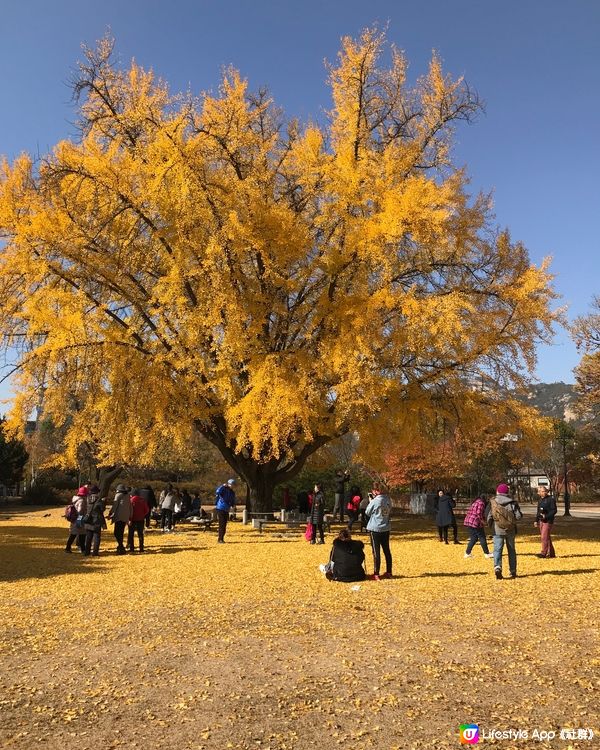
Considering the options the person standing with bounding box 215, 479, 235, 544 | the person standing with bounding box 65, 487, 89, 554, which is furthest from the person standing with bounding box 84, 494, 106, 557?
the person standing with bounding box 215, 479, 235, 544

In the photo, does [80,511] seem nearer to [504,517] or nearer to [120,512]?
[120,512]

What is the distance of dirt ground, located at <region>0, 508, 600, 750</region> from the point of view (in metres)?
3.85

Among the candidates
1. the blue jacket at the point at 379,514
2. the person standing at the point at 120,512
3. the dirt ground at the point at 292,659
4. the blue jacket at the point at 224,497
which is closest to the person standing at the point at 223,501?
the blue jacket at the point at 224,497

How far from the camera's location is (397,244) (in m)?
17.2

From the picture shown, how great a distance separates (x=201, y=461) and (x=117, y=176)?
101 feet

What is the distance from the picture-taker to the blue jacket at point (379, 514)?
373 inches

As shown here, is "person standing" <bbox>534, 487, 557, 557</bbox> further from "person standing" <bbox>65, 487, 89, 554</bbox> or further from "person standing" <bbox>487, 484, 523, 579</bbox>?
"person standing" <bbox>65, 487, 89, 554</bbox>

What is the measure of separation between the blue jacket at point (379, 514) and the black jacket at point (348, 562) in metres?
0.41

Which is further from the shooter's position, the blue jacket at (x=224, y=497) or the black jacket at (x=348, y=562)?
the blue jacket at (x=224, y=497)

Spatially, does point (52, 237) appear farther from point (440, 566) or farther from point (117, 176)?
point (440, 566)

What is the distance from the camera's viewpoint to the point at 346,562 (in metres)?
9.30

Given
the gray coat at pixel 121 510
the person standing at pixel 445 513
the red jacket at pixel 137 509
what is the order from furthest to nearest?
the person standing at pixel 445 513, the red jacket at pixel 137 509, the gray coat at pixel 121 510

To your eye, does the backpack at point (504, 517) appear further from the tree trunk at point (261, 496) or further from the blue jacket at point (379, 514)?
the tree trunk at point (261, 496)

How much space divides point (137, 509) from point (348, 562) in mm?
6490
